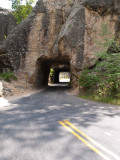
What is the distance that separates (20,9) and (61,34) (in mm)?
13569

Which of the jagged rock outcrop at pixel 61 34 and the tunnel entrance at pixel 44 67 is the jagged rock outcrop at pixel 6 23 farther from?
the tunnel entrance at pixel 44 67

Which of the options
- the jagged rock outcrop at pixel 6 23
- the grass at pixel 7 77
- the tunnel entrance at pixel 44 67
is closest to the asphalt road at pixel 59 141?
the grass at pixel 7 77

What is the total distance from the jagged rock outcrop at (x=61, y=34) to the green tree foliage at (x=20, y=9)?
6.98 m

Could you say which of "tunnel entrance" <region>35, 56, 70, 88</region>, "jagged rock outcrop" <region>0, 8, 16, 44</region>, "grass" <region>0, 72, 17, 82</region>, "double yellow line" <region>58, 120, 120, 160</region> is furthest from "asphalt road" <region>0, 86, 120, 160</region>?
"jagged rock outcrop" <region>0, 8, 16, 44</region>

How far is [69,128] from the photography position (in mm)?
3500

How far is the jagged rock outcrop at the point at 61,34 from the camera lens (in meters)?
14.9

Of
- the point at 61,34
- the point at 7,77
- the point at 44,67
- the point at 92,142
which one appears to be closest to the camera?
the point at 92,142

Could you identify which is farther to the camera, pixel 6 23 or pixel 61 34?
pixel 6 23

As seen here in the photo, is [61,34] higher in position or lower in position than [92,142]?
higher

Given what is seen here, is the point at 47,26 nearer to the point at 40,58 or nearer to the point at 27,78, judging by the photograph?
the point at 40,58

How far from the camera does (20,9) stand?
2419 cm

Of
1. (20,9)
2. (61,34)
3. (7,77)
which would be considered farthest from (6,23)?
(7,77)

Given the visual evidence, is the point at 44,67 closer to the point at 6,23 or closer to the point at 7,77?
the point at 7,77

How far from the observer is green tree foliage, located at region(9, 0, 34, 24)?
23312 millimetres
